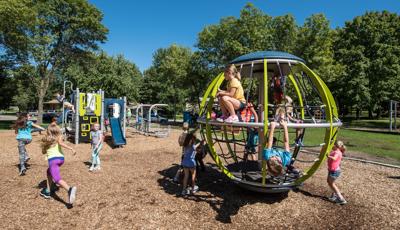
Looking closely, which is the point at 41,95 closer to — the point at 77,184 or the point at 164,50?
the point at 77,184

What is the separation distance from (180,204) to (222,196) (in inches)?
39.6

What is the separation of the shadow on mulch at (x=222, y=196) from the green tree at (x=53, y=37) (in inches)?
762

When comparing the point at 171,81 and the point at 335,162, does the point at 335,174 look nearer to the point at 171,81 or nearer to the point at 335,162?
the point at 335,162

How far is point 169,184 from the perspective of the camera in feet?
22.8

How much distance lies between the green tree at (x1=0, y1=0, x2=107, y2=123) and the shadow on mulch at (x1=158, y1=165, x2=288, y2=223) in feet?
63.5

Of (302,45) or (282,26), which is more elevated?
(282,26)

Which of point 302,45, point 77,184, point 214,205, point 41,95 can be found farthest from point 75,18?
point 214,205

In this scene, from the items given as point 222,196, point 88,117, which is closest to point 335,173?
point 222,196

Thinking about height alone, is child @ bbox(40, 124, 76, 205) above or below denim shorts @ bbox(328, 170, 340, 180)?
above

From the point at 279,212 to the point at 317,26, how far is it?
76.4 feet

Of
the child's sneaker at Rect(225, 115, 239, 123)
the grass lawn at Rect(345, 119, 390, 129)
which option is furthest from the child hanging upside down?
the grass lawn at Rect(345, 119, 390, 129)

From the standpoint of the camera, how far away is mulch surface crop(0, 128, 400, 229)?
482 centimetres

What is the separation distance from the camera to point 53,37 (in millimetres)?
23906

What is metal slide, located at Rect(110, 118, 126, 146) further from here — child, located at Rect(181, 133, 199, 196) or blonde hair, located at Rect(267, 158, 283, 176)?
blonde hair, located at Rect(267, 158, 283, 176)
